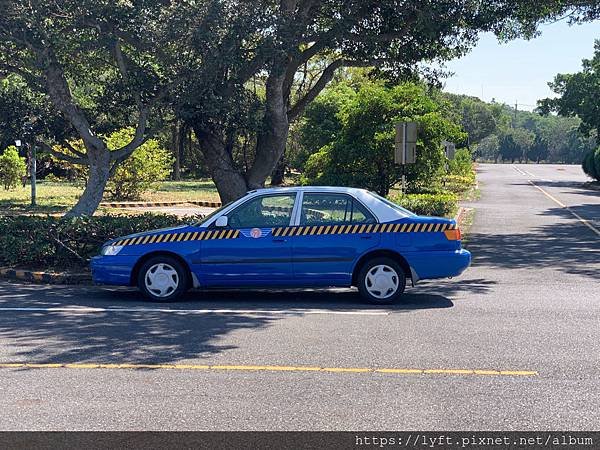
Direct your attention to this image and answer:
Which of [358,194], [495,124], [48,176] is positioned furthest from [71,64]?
[495,124]

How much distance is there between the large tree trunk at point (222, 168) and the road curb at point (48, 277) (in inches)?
197

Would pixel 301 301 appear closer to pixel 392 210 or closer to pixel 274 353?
Answer: pixel 392 210

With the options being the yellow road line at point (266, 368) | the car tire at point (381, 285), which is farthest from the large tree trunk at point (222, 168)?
the yellow road line at point (266, 368)

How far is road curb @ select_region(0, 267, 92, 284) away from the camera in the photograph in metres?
11.8

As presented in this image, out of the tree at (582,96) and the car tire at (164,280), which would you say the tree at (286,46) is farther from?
the tree at (582,96)

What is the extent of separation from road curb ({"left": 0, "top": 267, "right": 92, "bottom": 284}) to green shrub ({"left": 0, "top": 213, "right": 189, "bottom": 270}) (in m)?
0.38

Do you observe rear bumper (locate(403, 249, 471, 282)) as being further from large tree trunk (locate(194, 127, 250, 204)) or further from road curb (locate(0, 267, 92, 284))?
large tree trunk (locate(194, 127, 250, 204))

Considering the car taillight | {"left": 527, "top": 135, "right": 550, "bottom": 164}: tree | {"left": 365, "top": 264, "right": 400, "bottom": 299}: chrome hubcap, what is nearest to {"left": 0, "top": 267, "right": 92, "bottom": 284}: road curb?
{"left": 365, "top": 264, "right": 400, "bottom": 299}: chrome hubcap

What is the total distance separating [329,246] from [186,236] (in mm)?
1837

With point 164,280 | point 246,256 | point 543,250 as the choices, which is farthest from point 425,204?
point 164,280

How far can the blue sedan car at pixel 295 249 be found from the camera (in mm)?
Result: 9984

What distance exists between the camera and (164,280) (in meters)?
10.2

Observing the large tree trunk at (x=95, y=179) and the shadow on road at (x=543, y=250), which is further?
the large tree trunk at (x=95, y=179)

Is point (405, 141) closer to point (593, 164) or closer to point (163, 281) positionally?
point (163, 281)
